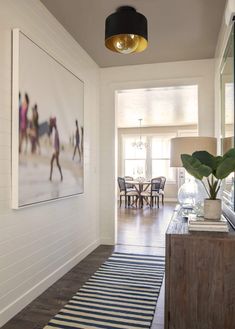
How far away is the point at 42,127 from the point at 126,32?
114 centimetres

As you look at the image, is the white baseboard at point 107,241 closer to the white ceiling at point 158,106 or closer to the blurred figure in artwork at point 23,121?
the white ceiling at point 158,106

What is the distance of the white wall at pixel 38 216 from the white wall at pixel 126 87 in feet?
1.10

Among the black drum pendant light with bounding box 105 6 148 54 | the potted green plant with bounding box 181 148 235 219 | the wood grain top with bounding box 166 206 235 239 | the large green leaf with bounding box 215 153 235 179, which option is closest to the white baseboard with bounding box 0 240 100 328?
the wood grain top with bounding box 166 206 235 239

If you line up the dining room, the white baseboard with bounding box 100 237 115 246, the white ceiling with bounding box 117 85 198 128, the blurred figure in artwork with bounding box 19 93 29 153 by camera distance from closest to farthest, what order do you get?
the blurred figure in artwork with bounding box 19 93 29 153
the white baseboard with bounding box 100 237 115 246
the dining room
the white ceiling with bounding box 117 85 198 128

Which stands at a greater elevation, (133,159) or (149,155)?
(149,155)

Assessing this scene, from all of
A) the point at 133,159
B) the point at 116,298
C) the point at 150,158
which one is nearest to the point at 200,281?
the point at 116,298

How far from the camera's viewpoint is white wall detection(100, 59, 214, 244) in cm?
407

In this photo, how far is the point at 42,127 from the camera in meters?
2.69

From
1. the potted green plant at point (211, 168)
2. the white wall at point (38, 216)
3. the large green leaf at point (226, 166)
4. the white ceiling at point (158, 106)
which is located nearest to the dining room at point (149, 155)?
the white ceiling at point (158, 106)

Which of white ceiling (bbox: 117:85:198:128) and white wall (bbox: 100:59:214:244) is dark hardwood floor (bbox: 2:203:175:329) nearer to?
white wall (bbox: 100:59:214:244)

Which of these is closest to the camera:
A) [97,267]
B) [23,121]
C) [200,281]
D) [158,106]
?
[200,281]

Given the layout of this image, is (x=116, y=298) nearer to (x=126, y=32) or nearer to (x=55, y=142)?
(x=55, y=142)

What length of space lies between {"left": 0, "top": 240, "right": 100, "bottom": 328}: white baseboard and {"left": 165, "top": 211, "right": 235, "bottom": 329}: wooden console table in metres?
1.25

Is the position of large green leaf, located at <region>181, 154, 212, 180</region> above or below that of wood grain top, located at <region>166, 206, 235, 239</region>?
above
